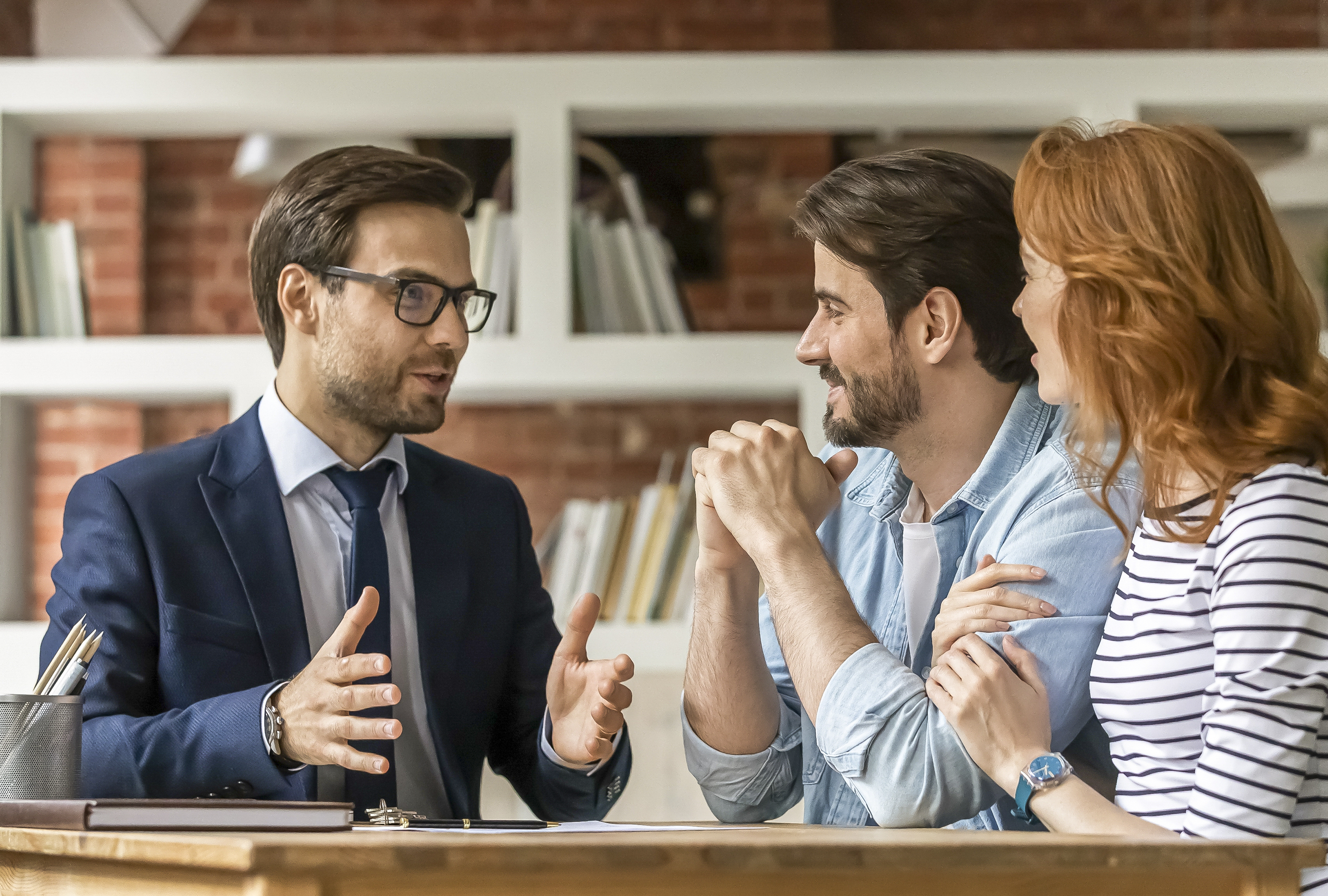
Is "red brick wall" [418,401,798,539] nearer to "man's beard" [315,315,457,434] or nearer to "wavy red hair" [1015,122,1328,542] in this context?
"man's beard" [315,315,457,434]

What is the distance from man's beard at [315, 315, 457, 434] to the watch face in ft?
3.30

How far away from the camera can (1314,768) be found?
1092mm

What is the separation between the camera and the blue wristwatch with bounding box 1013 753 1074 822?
3.67 ft

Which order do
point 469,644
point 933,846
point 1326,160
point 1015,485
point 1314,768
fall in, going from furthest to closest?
point 1326,160 < point 469,644 < point 1015,485 < point 1314,768 < point 933,846

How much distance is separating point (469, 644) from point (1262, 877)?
1.16 metres

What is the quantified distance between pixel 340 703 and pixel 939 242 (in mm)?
922

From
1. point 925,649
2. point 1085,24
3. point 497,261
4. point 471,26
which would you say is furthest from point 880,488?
point 1085,24

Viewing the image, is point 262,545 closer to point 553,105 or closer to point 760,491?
point 760,491

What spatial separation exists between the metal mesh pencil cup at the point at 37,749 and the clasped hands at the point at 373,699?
0.74 feet

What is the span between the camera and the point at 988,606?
127 cm

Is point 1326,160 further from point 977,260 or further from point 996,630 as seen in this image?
point 996,630

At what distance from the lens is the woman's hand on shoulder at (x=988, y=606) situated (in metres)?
1.27

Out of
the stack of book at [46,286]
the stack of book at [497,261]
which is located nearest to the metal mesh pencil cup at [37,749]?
the stack of book at [497,261]

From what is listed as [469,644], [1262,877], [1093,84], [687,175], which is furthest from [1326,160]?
[1262,877]
